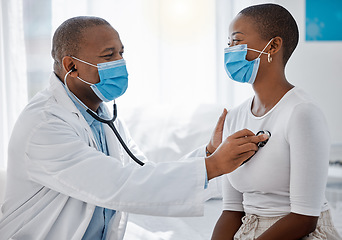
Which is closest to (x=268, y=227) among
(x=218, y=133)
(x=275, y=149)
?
(x=275, y=149)

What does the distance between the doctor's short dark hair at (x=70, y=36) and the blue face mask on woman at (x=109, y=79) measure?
67 mm

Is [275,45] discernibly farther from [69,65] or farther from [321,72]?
[321,72]

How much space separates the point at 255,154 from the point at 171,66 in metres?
1.93

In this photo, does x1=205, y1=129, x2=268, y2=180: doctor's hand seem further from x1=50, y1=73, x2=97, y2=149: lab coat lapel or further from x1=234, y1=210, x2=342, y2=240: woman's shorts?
x1=50, y1=73, x2=97, y2=149: lab coat lapel

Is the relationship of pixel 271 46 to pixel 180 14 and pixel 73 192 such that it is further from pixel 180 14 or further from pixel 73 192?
pixel 180 14

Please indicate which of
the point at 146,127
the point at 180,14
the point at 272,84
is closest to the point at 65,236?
the point at 272,84

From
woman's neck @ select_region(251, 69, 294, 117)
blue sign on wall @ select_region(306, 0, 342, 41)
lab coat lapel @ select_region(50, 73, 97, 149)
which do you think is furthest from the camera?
blue sign on wall @ select_region(306, 0, 342, 41)

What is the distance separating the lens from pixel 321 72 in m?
3.06

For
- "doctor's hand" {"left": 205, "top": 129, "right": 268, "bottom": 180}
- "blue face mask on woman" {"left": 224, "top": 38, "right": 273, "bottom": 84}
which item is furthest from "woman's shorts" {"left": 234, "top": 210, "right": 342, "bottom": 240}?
"blue face mask on woman" {"left": 224, "top": 38, "right": 273, "bottom": 84}

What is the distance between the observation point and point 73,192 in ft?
4.10

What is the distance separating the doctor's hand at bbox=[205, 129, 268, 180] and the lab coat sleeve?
33 millimetres

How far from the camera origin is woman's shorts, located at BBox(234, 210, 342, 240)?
1.25 m

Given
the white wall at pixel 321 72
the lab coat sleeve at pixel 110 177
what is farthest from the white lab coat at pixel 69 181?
the white wall at pixel 321 72

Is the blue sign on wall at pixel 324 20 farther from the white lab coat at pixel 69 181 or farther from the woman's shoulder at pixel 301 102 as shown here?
the white lab coat at pixel 69 181
